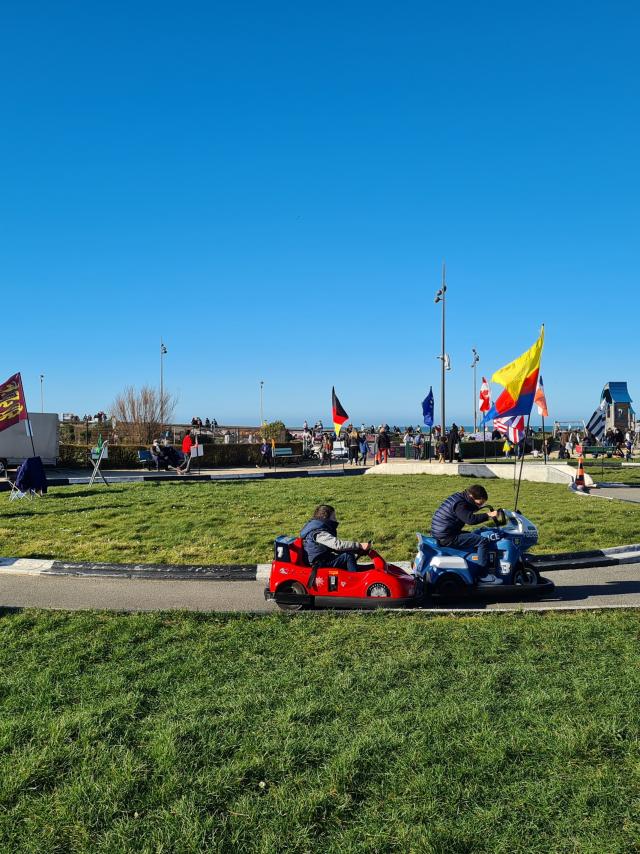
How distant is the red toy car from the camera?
742cm

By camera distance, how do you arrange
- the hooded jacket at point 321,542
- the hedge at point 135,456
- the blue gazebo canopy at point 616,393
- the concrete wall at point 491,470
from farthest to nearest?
1. the blue gazebo canopy at point 616,393
2. the hedge at point 135,456
3. the concrete wall at point 491,470
4. the hooded jacket at point 321,542

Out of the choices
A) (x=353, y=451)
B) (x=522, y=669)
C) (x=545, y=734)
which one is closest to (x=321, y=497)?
(x=522, y=669)

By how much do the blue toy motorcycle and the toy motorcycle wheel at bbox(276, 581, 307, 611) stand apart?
4.57 ft

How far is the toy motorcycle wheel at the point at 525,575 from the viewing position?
7984 millimetres

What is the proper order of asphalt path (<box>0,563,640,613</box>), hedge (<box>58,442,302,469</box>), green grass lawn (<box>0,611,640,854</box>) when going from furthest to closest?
hedge (<box>58,442,302,469</box>), asphalt path (<box>0,563,640,613</box>), green grass lawn (<box>0,611,640,854</box>)

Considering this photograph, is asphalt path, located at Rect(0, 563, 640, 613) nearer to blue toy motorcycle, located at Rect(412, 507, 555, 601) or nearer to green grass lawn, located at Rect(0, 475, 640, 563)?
blue toy motorcycle, located at Rect(412, 507, 555, 601)

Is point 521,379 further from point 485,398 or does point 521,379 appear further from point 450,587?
point 485,398

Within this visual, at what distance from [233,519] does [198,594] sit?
192 inches

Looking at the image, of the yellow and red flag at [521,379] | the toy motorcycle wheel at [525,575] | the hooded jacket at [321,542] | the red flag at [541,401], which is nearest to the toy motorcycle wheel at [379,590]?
the hooded jacket at [321,542]

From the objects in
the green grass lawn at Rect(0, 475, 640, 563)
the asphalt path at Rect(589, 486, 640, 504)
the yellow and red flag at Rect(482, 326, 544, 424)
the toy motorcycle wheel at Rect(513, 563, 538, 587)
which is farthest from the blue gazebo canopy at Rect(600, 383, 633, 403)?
the toy motorcycle wheel at Rect(513, 563, 538, 587)

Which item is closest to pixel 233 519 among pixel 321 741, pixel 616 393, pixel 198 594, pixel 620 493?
pixel 198 594

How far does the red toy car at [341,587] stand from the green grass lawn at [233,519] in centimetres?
257

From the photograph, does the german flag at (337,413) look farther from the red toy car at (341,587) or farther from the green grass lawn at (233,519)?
the red toy car at (341,587)

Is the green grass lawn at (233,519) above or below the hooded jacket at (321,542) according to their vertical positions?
below
